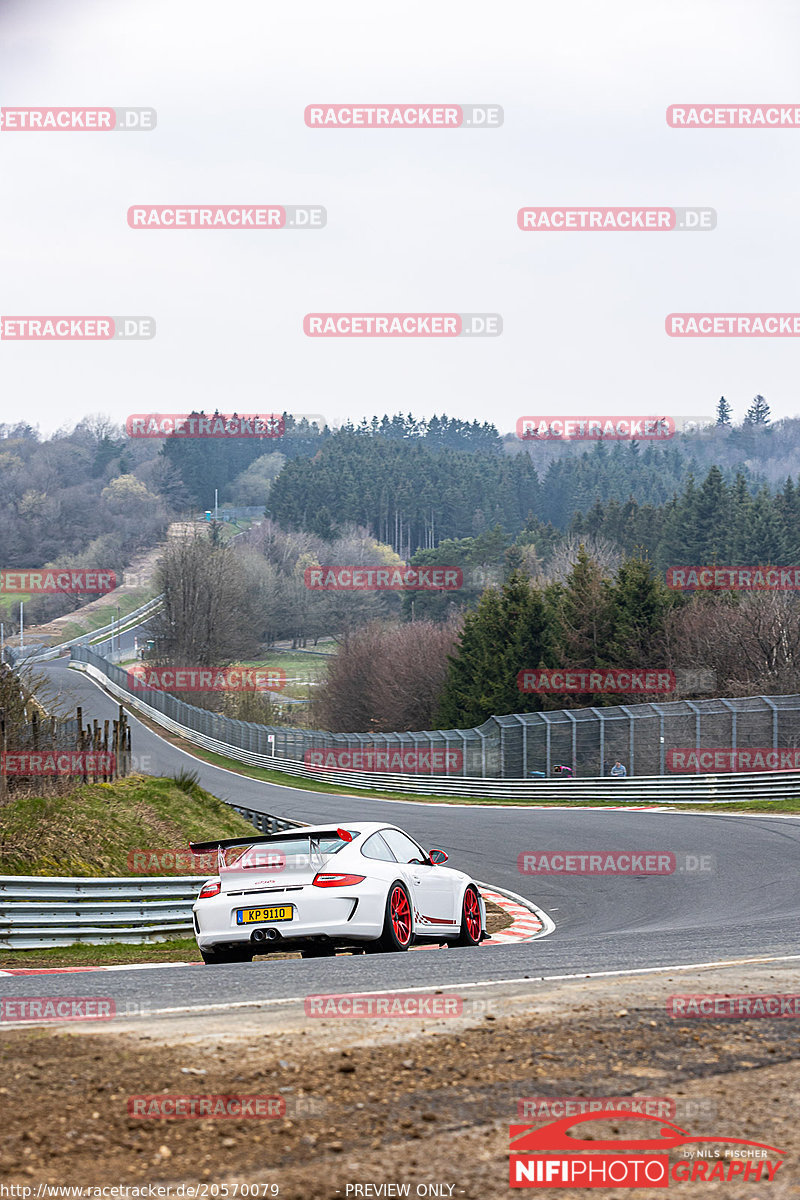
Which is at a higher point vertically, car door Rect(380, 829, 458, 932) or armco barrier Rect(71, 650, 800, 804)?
car door Rect(380, 829, 458, 932)

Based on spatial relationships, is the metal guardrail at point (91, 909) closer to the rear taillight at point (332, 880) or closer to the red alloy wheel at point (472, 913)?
the red alloy wheel at point (472, 913)

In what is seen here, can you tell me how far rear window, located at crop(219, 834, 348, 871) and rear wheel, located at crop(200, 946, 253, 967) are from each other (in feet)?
2.25

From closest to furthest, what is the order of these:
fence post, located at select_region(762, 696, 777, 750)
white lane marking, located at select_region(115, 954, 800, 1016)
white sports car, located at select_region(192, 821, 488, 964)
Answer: white lane marking, located at select_region(115, 954, 800, 1016), white sports car, located at select_region(192, 821, 488, 964), fence post, located at select_region(762, 696, 777, 750)

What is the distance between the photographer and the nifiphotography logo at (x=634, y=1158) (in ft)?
12.9

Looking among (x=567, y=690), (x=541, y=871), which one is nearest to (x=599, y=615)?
(x=567, y=690)

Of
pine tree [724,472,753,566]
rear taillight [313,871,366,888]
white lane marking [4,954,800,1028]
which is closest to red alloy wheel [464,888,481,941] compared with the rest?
rear taillight [313,871,366,888]

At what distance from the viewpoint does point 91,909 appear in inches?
543

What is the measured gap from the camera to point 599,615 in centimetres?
5403

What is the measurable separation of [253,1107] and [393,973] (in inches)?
167

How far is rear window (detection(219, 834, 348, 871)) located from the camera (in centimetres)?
1066

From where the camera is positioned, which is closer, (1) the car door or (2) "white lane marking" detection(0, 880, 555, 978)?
(2) "white lane marking" detection(0, 880, 555, 978)

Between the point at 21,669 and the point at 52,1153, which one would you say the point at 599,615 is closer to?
the point at 21,669

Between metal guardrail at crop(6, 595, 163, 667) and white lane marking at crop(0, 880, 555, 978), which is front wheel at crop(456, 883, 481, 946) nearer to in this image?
white lane marking at crop(0, 880, 555, 978)

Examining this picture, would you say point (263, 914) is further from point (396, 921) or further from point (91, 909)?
point (91, 909)
